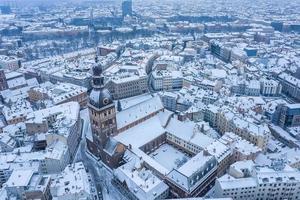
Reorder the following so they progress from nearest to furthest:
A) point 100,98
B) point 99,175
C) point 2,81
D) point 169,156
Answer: point 100,98 < point 99,175 < point 169,156 < point 2,81

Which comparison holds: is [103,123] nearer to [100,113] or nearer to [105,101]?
[100,113]

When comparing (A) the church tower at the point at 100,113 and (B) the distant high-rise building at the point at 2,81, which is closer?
(A) the church tower at the point at 100,113

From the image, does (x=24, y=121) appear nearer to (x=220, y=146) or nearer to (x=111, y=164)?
(x=111, y=164)

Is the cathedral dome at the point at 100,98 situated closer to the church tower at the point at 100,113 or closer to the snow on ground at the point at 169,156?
the church tower at the point at 100,113

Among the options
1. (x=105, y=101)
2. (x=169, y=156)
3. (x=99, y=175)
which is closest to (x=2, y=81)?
(x=105, y=101)

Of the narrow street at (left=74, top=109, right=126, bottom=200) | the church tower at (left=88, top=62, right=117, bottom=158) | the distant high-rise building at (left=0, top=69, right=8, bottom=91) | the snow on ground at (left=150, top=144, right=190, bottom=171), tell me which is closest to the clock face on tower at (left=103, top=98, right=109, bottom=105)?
the church tower at (left=88, top=62, right=117, bottom=158)

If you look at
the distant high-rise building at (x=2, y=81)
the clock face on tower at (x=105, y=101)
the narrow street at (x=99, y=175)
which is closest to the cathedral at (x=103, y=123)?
the clock face on tower at (x=105, y=101)

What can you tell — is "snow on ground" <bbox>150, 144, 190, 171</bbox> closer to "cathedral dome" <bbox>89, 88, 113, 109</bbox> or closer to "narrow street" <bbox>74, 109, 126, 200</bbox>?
"narrow street" <bbox>74, 109, 126, 200</bbox>
